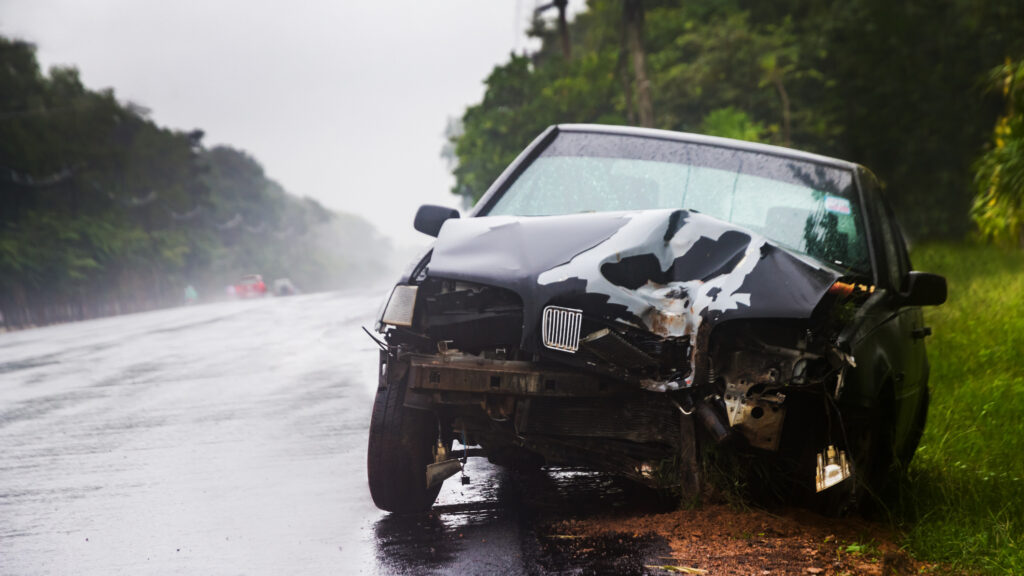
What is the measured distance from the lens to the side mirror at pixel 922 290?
198 inches

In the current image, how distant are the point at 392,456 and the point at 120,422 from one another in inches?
198

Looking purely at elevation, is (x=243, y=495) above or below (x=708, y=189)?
below

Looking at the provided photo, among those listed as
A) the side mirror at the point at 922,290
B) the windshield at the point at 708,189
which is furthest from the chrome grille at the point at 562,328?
the side mirror at the point at 922,290

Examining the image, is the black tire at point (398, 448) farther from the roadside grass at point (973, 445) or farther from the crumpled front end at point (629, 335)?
the roadside grass at point (973, 445)

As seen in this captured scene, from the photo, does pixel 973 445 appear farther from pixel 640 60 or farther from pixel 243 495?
pixel 640 60

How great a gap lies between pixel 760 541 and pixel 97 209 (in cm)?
5469

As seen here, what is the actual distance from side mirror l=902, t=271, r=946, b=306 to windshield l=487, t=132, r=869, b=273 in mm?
255

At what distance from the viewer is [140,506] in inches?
222

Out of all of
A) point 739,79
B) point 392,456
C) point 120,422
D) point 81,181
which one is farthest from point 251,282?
point 392,456

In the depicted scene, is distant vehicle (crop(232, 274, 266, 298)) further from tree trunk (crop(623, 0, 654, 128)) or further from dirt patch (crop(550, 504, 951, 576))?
dirt patch (crop(550, 504, 951, 576))

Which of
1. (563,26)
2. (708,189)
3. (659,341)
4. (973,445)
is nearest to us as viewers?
(659,341)

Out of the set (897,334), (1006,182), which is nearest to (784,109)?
(1006,182)

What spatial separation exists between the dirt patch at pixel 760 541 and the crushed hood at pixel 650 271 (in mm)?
881

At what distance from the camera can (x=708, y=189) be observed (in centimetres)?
513
